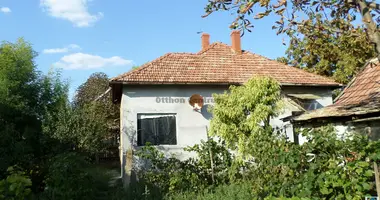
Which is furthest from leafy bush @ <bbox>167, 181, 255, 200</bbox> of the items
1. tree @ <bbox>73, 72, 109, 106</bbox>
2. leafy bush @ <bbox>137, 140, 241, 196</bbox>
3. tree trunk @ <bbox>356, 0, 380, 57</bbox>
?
tree @ <bbox>73, 72, 109, 106</bbox>

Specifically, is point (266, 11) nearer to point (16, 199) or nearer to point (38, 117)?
point (16, 199)

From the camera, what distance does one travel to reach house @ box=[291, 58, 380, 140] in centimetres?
860

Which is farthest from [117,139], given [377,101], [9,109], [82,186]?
[377,101]

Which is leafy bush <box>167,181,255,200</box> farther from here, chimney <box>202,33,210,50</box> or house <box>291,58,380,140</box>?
chimney <box>202,33,210,50</box>

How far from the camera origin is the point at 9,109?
17.4 m

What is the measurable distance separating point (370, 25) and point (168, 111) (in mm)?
10333

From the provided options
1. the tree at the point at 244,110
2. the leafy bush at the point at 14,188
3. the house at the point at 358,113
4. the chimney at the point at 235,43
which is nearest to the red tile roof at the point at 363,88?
the house at the point at 358,113

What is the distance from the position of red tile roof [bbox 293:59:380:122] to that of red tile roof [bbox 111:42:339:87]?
3336mm

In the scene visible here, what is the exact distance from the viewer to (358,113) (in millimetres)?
8453

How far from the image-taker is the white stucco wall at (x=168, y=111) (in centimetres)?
1378

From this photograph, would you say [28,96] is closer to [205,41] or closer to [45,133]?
[45,133]

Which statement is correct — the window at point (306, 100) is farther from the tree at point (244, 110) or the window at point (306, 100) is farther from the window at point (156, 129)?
the window at point (156, 129)

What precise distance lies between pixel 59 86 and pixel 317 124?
17715 millimetres

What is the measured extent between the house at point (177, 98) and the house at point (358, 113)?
2464mm
